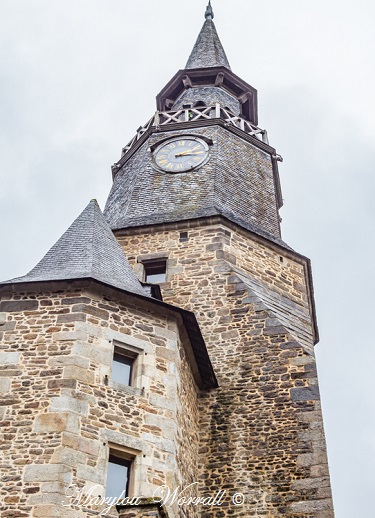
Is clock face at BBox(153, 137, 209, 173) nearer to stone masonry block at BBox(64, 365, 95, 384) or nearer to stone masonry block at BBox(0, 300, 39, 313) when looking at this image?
stone masonry block at BBox(0, 300, 39, 313)

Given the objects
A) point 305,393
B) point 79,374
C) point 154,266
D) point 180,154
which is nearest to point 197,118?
point 180,154

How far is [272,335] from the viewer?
46.1 feet

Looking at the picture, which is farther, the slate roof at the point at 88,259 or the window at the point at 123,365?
the slate roof at the point at 88,259

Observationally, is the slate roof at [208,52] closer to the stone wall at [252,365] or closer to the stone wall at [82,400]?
the stone wall at [252,365]

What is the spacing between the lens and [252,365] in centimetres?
1376

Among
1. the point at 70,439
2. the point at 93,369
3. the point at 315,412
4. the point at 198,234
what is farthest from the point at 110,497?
the point at 198,234

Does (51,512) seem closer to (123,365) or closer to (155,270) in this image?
(123,365)

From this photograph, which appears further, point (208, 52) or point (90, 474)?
point (208, 52)

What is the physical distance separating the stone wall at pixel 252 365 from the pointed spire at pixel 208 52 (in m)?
10.6

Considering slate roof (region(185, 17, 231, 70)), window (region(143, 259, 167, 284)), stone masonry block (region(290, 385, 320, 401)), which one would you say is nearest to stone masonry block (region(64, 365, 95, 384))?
stone masonry block (region(290, 385, 320, 401))

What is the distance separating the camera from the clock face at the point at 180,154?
19.4 metres

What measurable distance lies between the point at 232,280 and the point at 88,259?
3457 millimetres

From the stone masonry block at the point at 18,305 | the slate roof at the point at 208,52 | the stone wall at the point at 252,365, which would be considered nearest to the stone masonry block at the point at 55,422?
the stone masonry block at the point at 18,305

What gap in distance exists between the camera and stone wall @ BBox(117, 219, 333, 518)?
1210 centimetres
